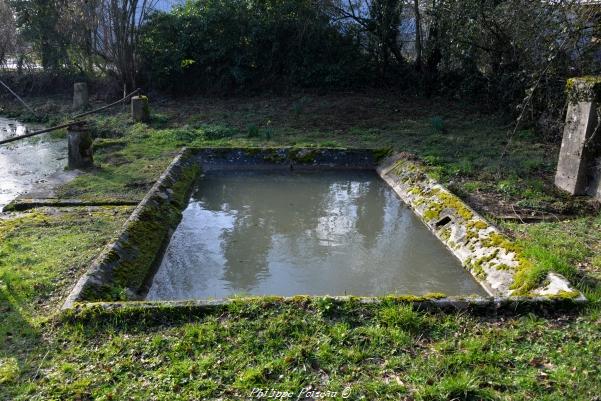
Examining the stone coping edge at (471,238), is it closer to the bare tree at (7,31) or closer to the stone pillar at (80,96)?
the stone pillar at (80,96)

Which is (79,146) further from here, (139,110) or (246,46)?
(246,46)

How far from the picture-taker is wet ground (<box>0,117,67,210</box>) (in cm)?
965

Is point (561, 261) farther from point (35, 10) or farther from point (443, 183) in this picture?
point (35, 10)

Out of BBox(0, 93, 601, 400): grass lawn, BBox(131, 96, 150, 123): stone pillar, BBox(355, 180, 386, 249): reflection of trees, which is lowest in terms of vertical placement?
BBox(0, 93, 601, 400): grass lawn

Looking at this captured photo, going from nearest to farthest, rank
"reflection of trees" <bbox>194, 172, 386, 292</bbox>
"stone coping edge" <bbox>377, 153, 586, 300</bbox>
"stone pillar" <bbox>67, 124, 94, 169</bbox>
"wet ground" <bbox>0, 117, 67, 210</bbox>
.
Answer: "stone coping edge" <bbox>377, 153, 586, 300</bbox> < "reflection of trees" <bbox>194, 172, 386, 292</bbox> < "wet ground" <bbox>0, 117, 67, 210</bbox> < "stone pillar" <bbox>67, 124, 94, 169</bbox>

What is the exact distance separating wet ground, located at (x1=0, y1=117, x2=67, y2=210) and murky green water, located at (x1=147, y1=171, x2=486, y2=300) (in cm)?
311

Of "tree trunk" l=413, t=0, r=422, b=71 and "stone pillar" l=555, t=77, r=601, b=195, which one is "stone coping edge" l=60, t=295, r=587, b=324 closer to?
"stone pillar" l=555, t=77, r=601, b=195

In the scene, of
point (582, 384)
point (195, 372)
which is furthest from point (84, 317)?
point (582, 384)

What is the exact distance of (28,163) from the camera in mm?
11805

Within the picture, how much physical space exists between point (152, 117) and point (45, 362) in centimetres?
1166

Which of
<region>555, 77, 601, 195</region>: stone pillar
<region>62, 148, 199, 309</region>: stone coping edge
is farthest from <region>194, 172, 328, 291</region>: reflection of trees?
<region>555, 77, 601, 195</region>: stone pillar

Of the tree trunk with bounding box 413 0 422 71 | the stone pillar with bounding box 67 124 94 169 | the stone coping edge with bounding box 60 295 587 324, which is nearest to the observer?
the stone coping edge with bounding box 60 295 587 324

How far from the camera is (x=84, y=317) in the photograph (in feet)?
15.2

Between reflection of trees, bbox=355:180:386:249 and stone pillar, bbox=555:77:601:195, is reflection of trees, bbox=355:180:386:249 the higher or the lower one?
the lower one
